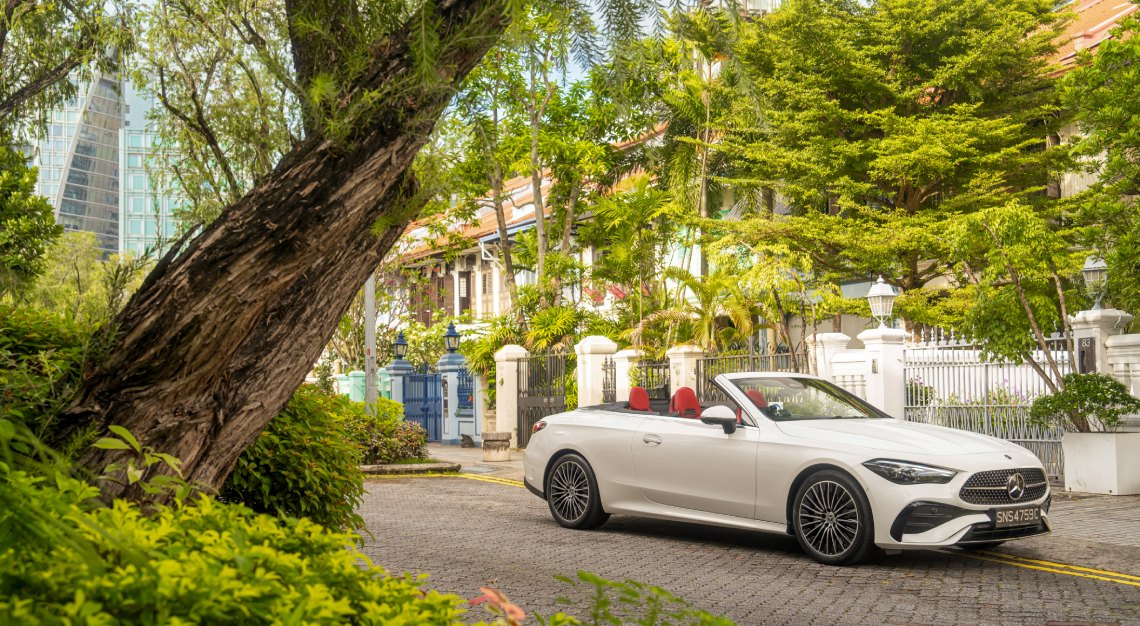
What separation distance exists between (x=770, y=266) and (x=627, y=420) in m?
10.3

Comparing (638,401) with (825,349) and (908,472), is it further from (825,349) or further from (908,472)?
(825,349)

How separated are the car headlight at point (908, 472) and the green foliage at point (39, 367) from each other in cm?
606

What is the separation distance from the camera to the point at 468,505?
14.3 metres

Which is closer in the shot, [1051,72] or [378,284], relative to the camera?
[1051,72]

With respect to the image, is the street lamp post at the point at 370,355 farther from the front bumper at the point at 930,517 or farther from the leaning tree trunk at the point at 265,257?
the leaning tree trunk at the point at 265,257

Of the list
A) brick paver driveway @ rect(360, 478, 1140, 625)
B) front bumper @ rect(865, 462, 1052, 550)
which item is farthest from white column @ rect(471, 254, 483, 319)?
front bumper @ rect(865, 462, 1052, 550)

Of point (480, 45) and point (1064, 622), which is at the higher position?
point (480, 45)

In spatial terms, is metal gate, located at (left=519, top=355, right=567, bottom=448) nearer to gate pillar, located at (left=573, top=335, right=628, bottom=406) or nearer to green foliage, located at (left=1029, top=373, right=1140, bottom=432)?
gate pillar, located at (left=573, top=335, right=628, bottom=406)

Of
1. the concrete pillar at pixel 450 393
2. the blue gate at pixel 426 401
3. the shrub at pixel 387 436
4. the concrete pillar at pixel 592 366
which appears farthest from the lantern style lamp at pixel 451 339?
the shrub at pixel 387 436

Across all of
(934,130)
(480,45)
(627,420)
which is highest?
(934,130)

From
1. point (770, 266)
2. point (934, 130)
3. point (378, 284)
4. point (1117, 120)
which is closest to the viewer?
point (1117, 120)

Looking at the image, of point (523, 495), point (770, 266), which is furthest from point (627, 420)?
point (770, 266)

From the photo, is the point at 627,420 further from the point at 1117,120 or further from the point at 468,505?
the point at 1117,120

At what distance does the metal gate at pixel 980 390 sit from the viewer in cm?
1638
